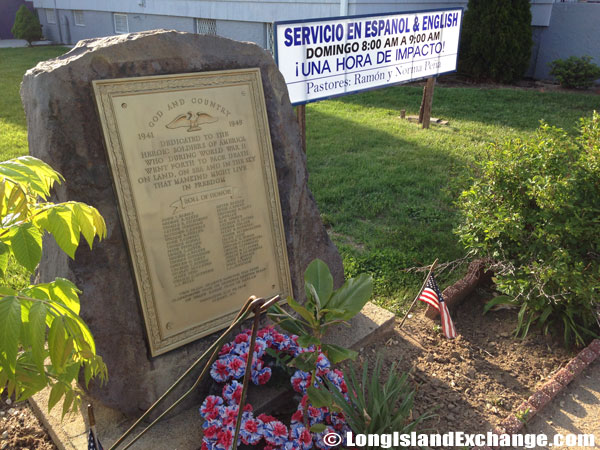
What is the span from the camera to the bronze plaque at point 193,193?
8.24 ft

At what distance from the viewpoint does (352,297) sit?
2195 millimetres

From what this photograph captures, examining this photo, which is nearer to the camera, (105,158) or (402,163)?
(105,158)

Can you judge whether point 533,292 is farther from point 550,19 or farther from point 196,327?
point 550,19

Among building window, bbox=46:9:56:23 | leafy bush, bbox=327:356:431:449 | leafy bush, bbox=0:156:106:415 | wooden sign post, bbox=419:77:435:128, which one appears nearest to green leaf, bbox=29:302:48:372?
leafy bush, bbox=0:156:106:415

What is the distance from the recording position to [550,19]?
39.6 ft

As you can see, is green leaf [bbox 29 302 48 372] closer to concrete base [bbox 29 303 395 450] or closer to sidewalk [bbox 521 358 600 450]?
concrete base [bbox 29 303 395 450]

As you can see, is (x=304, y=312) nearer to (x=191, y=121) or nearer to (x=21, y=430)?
(x=191, y=121)

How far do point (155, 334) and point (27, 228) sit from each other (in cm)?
127

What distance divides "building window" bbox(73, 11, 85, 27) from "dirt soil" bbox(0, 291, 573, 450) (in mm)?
19658

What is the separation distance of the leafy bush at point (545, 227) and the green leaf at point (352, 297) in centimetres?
161

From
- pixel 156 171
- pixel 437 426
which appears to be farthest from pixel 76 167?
pixel 437 426

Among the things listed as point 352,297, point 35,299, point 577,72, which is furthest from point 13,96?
point 577,72

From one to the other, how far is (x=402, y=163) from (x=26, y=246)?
5.80 m

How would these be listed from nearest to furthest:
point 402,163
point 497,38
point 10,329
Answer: point 10,329 → point 402,163 → point 497,38
